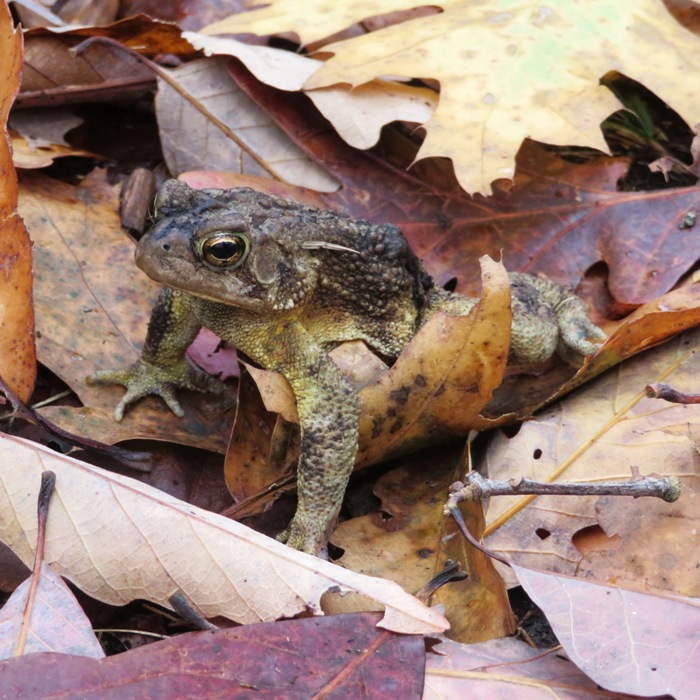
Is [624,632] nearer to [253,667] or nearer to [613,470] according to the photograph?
[613,470]

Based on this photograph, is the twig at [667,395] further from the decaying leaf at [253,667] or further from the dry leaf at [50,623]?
the dry leaf at [50,623]

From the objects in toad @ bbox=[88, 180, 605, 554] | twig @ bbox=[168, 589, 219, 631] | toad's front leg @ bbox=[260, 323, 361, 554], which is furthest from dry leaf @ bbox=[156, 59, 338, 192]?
twig @ bbox=[168, 589, 219, 631]

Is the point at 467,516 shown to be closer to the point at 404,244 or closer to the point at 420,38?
the point at 404,244

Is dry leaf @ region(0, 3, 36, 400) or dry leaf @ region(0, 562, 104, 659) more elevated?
dry leaf @ region(0, 3, 36, 400)

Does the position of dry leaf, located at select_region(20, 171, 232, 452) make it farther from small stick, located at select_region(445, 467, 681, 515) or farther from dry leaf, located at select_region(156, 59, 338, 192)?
small stick, located at select_region(445, 467, 681, 515)

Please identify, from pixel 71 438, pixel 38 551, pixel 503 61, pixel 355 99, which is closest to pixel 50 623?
pixel 38 551

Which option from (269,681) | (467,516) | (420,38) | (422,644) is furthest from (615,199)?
(269,681)

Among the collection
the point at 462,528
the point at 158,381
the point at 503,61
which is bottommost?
the point at 158,381
